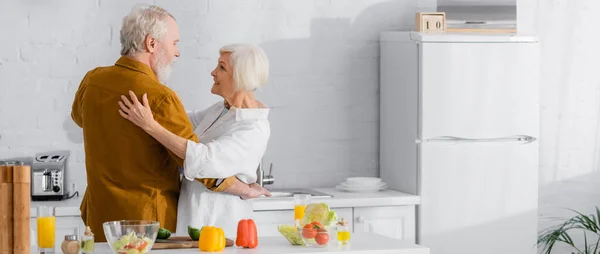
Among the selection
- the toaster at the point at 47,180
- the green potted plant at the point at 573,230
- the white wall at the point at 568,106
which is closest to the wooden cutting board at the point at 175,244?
the toaster at the point at 47,180

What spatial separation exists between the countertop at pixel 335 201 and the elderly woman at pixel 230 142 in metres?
0.81

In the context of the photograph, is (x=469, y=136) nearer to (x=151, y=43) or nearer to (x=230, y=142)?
(x=230, y=142)

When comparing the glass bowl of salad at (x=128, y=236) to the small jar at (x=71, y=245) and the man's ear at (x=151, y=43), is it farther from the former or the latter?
the man's ear at (x=151, y=43)

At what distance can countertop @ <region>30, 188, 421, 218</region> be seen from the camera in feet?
15.5

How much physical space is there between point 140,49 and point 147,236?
845 mm

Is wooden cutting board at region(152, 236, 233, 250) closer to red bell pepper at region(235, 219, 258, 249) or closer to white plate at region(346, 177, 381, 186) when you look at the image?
red bell pepper at region(235, 219, 258, 249)

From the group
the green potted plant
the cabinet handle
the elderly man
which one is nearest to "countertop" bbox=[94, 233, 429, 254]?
the elderly man

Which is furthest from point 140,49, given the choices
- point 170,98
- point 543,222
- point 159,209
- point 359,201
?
point 543,222

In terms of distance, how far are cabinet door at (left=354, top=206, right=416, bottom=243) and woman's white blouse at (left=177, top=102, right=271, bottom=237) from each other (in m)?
1.18

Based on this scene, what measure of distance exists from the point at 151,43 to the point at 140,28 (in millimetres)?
72

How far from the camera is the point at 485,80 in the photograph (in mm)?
5203

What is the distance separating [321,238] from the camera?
11.2ft

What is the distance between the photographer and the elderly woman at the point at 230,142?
373 centimetres

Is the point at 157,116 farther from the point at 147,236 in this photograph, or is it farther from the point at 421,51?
the point at 421,51
